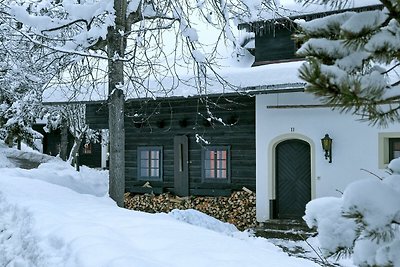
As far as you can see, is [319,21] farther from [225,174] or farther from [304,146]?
[225,174]

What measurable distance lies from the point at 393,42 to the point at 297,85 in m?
8.96

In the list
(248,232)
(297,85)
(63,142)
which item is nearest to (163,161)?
(248,232)

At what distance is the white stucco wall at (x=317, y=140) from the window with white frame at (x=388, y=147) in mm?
80

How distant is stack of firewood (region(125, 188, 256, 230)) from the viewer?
43.0 feet

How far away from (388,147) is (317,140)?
1611 mm

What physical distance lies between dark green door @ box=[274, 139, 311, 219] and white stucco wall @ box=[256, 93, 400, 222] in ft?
0.76

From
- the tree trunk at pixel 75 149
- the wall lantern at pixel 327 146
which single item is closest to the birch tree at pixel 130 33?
the wall lantern at pixel 327 146

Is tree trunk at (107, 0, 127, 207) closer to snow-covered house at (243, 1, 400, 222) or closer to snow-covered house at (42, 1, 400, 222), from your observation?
snow-covered house at (42, 1, 400, 222)

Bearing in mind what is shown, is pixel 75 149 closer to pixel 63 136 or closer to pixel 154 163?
pixel 63 136

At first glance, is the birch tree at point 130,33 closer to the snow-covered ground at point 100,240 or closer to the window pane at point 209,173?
the snow-covered ground at point 100,240

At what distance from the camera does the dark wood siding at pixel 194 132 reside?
1323cm

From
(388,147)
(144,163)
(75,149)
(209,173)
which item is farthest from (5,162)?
(388,147)

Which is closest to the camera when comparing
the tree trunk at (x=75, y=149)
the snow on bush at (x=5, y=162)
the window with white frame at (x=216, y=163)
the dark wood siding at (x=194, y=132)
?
the dark wood siding at (x=194, y=132)

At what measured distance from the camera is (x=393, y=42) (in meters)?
2.25
